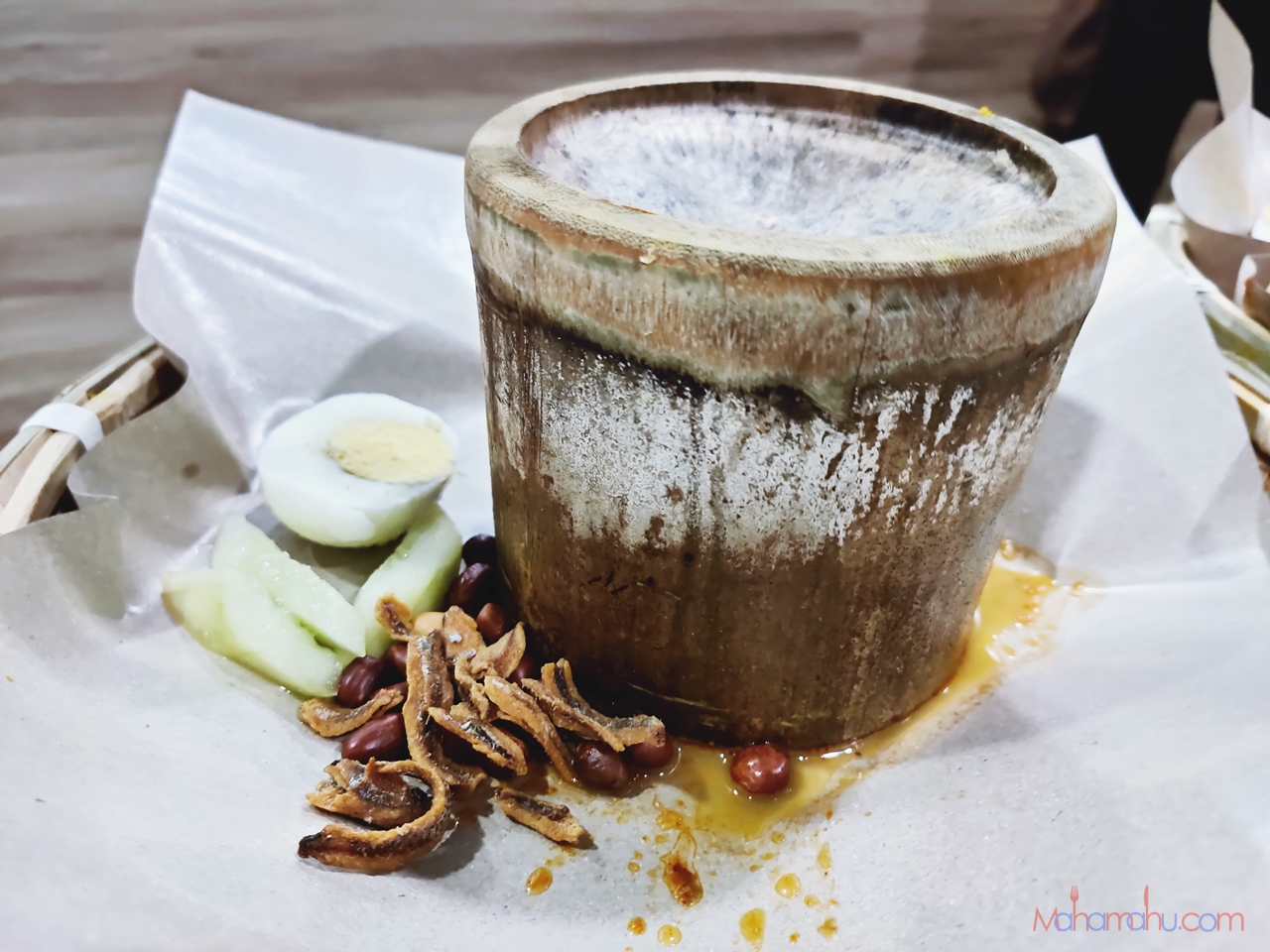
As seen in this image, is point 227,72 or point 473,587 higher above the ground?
point 227,72

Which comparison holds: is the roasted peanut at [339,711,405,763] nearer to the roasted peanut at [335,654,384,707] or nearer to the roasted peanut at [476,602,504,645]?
the roasted peanut at [335,654,384,707]

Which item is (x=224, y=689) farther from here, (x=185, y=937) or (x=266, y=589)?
(x=185, y=937)

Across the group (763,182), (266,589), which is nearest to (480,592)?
(266,589)

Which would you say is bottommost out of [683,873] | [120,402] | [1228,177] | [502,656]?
[683,873]

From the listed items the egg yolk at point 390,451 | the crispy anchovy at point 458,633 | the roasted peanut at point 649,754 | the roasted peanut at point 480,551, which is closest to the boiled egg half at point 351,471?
the egg yolk at point 390,451

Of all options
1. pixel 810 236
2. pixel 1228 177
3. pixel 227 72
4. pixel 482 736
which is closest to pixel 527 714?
pixel 482 736

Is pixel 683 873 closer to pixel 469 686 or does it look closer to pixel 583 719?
pixel 583 719
